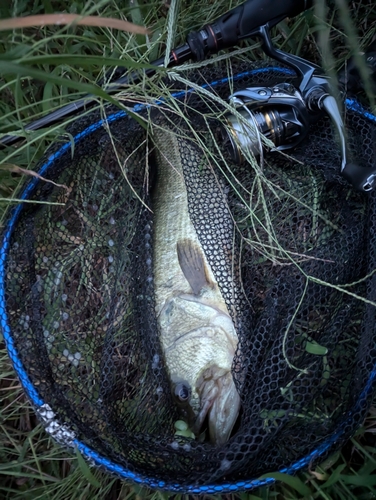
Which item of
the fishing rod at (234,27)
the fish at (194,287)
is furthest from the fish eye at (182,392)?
the fishing rod at (234,27)

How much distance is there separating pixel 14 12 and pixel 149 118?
825 millimetres

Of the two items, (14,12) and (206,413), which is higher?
(14,12)

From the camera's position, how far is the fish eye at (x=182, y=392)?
5.98ft

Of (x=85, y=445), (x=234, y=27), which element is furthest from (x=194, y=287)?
(x=234, y=27)

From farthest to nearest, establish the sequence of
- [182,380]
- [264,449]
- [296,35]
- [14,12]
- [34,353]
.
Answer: [296,35] → [14,12] → [182,380] → [34,353] → [264,449]

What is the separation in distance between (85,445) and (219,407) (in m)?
0.50

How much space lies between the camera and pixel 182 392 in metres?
1.83

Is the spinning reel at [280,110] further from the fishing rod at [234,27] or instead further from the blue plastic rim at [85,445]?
the blue plastic rim at [85,445]

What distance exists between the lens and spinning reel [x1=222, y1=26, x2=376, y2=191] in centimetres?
165

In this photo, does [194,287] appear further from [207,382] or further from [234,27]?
[234,27]

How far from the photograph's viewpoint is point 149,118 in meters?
1.75

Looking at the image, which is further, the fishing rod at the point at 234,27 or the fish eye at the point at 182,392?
the fish eye at the point at 182,392

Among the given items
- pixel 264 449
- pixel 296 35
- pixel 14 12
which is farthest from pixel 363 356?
pixel 14 12

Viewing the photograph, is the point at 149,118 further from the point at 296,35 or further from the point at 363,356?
the point at 363,356
